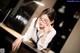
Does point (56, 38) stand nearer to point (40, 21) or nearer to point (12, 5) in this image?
point (40, 21)

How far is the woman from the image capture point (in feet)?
2.87

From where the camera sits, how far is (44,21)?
0.89 m

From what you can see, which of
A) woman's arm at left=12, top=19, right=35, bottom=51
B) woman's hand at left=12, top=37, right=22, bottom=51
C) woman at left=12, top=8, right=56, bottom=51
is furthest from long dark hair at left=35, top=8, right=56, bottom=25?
woman's hand at left=12, top=37, right=22, bottom=51

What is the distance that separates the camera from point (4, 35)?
3.24ft

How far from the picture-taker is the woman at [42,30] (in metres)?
0.87

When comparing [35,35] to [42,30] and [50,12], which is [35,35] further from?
[50,12]

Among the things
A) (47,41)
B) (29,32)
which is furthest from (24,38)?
(47,41)

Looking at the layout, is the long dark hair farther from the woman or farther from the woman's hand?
the woman's hand

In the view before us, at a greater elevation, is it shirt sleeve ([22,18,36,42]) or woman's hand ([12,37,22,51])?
shirt sleeve ([22,18,36,42])

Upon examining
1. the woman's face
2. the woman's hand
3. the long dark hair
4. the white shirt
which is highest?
the long dark hair

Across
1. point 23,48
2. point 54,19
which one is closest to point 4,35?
point 23,48

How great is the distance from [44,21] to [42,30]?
6cm

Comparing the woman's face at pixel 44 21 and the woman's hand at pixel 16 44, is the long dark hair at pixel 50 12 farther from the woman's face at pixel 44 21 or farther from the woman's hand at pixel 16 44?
the woman's hand at pixel 16 44

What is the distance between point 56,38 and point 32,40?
0.17 meters
